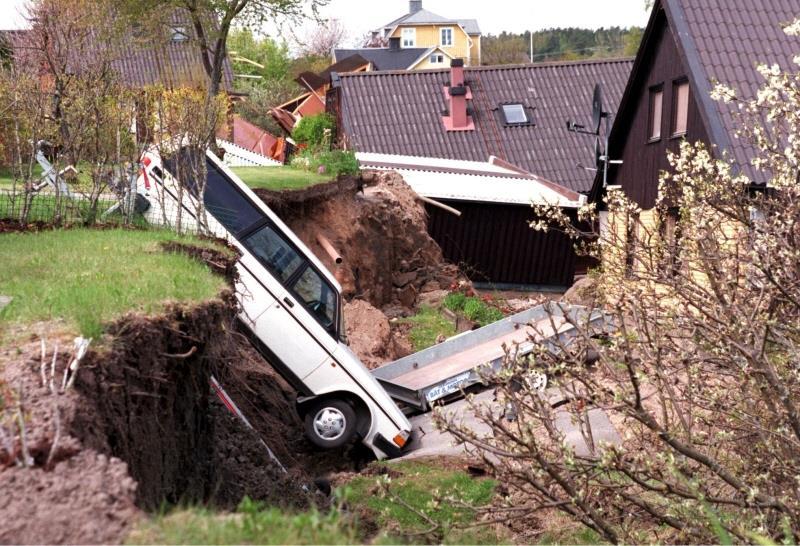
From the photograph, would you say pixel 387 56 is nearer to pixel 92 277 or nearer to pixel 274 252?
pixel 274 252

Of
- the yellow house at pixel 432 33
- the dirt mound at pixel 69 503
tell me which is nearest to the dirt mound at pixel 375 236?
the dirt mound at pixel 69 503

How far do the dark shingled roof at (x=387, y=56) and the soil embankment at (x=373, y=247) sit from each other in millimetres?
50064

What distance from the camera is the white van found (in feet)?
43.8

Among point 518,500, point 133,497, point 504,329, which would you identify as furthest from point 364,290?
point 133,497

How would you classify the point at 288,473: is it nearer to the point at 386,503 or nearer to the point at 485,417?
the point at 386,503

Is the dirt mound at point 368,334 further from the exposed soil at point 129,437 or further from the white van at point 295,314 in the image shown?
the exposed soil at point 129,437

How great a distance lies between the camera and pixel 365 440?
13.7 metres

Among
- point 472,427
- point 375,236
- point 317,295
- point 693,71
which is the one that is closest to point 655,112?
point 693,71

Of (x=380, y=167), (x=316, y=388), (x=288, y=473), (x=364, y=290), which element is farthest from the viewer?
(x=380, y=167)

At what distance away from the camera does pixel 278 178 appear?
22656 millimetres

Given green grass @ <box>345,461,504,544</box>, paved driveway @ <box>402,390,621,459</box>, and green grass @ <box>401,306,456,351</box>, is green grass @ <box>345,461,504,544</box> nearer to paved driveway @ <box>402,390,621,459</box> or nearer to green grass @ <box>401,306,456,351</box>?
paved driveway @ <box>402,390,621,459</box>

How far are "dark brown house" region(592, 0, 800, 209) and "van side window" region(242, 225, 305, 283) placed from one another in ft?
26.0

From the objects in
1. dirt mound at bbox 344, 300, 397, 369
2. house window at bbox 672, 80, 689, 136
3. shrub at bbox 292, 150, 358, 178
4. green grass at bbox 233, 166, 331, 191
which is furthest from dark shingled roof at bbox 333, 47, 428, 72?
dirt mound at bbox 344, 300, 397, 369

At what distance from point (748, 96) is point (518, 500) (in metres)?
11.0
